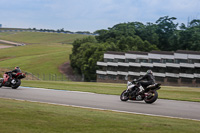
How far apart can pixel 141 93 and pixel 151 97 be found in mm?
Result: 725

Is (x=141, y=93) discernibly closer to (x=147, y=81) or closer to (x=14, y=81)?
(x=147, y=81)

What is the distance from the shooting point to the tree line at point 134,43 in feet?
319

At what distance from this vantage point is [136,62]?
86188 millimetres

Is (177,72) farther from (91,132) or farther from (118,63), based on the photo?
(91,132)

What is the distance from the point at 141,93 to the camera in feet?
59.9

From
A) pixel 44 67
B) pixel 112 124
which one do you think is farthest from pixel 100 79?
pixel 112 124

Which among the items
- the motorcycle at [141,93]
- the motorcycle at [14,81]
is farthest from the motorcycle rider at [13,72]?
the motorcycle at [141,93]

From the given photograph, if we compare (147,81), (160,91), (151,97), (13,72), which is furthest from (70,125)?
(160,91)

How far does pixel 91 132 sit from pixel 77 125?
98cm

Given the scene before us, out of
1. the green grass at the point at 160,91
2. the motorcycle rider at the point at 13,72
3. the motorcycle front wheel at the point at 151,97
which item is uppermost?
the motorcycle rider at the point at 13,72

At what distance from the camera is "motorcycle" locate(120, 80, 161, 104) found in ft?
57.7

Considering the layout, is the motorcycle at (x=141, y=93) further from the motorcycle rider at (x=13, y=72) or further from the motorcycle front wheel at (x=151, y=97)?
the motorcycle rider at (x=13, y=72)

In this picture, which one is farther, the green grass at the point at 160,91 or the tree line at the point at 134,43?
the tree line at the point at 134,43

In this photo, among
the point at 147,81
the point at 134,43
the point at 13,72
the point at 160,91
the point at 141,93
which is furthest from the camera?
the point at 134,43
